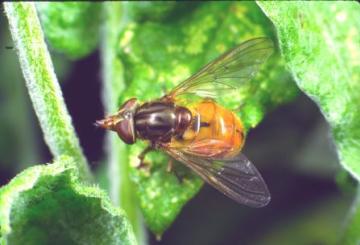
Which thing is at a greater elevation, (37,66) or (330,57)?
(37,66)

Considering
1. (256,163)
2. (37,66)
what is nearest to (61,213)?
(37,66)

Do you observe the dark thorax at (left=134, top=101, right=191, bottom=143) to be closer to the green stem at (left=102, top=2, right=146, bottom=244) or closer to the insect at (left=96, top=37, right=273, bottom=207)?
the insect at (left=96, top=37, right=273, bottom=207)

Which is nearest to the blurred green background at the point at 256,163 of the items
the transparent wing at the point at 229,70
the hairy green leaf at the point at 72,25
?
the hairy green leaf at the point at 72,25

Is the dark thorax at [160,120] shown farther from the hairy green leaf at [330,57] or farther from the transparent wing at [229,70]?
the hairy green leaf at [330,57]

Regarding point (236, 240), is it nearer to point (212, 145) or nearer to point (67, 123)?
point (212, 145)

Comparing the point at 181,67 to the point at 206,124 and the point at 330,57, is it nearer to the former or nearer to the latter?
the point at 206,124
